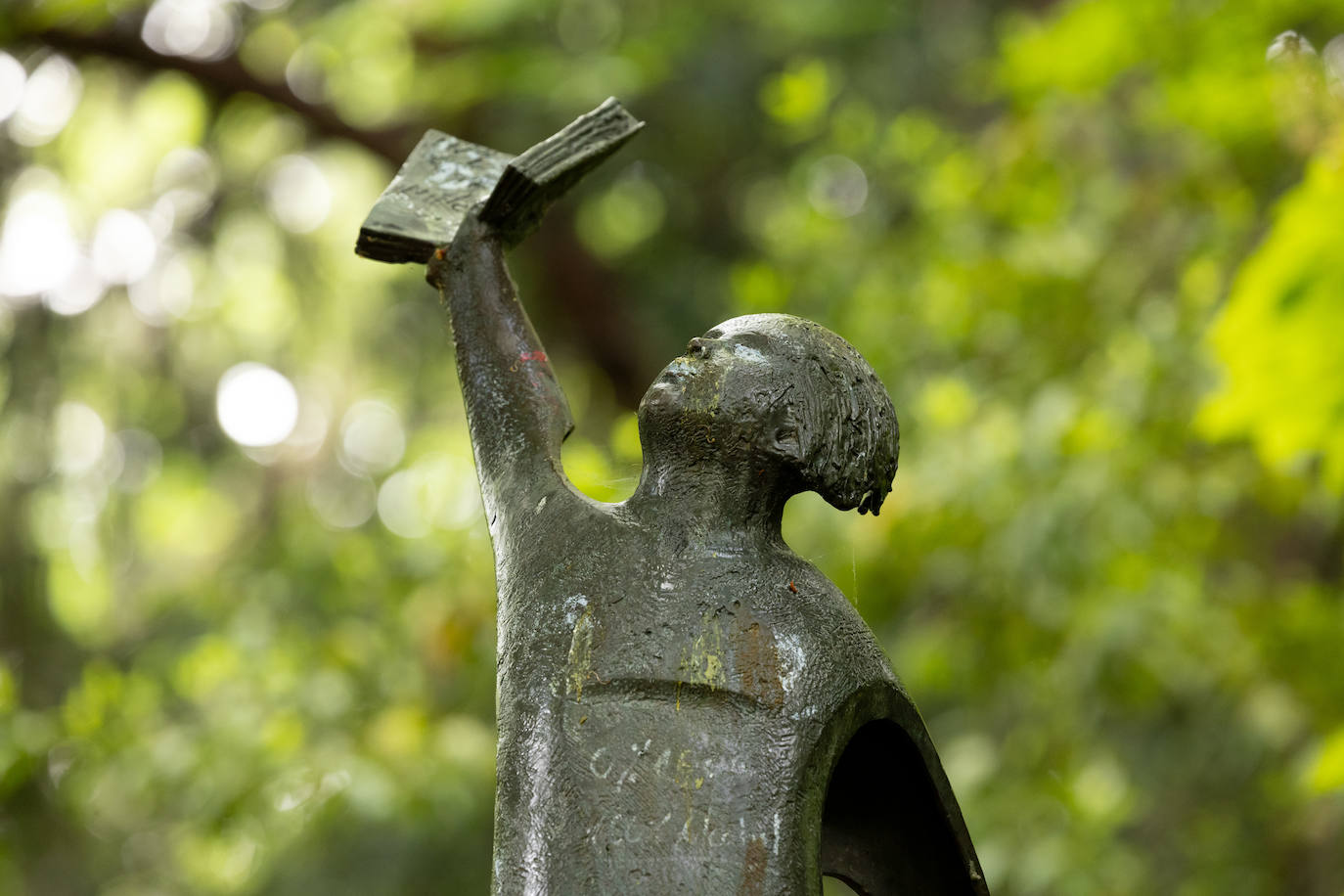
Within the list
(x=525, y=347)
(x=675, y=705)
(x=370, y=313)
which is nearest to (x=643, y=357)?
(x=370, y=313)

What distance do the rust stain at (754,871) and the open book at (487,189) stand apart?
38.8 inches

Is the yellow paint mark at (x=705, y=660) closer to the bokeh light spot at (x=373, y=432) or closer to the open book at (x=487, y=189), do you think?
the open book at (x=487, y=189)

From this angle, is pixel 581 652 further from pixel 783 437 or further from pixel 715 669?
pixel 783 437

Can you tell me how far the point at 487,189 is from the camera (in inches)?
83.7

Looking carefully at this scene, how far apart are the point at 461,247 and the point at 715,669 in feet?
2.56

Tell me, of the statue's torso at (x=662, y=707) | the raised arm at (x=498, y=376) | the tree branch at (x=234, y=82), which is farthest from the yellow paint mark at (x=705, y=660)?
the tree branch at (x=234, y=82)

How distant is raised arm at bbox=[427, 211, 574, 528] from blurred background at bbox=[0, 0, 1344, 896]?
0.70 metres

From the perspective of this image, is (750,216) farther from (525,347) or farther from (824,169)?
(525,347)

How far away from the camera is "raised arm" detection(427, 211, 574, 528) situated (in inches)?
76.7

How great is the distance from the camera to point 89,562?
20.2ft

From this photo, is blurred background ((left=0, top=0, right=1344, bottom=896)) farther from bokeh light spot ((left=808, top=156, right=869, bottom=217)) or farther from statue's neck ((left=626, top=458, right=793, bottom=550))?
statue's neck ((left=626, top=458, right=793, bottom=550))

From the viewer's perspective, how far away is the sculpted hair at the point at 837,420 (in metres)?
1.73

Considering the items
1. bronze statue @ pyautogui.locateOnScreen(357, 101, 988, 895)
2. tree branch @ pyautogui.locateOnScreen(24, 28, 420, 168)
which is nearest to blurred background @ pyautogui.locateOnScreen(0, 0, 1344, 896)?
tree branch @ pyautogui.locateOnScreen(24, 28, 420, 168)

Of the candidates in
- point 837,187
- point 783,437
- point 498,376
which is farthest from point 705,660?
point 837,187
